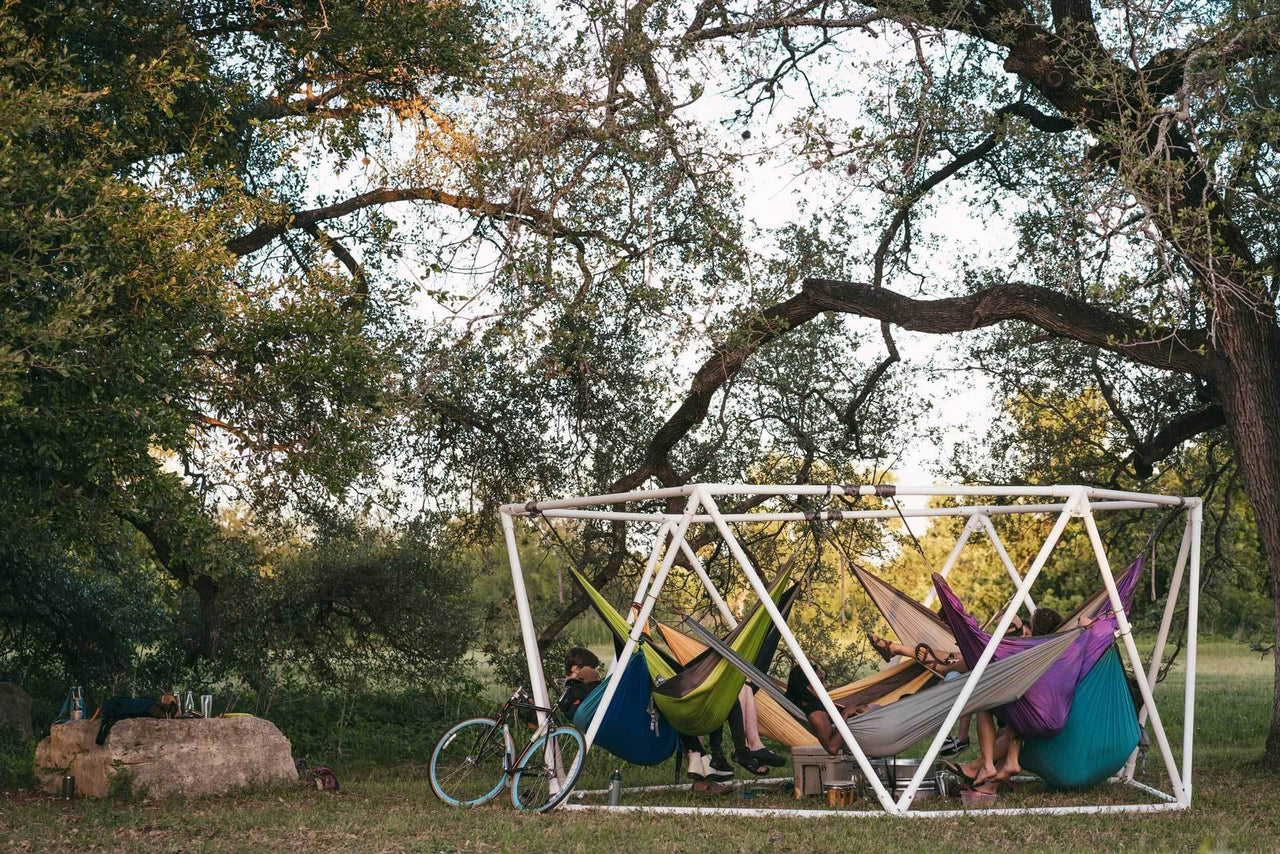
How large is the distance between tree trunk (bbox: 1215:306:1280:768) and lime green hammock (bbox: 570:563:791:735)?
3441mm

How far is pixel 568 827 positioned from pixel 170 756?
302cm

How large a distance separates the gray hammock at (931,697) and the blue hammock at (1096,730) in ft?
1.55

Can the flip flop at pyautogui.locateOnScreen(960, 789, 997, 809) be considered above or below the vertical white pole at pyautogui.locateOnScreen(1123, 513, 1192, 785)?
below

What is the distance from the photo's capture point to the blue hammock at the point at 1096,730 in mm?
7238

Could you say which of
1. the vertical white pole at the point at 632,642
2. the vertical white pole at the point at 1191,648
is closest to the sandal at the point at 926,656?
the vertical white pole at the point at 1191,648

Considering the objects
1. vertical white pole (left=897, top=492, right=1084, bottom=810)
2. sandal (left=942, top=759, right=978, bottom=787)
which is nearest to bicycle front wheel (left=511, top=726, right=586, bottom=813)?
vertical white pole (left=897, top=492, right=1084, bottom=810)

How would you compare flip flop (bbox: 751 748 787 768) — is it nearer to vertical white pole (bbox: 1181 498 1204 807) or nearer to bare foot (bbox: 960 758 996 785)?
bare foot (bbox: 960 758 996 785)

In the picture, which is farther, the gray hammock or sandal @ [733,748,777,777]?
sandal @ [733,748,777,777]

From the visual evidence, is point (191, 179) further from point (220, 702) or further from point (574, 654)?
point (220, 702)

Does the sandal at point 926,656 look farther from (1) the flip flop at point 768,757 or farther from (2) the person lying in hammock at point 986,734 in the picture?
(1) the flip flop at point 768,757

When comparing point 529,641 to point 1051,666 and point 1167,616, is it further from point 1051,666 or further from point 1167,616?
point 1167,616

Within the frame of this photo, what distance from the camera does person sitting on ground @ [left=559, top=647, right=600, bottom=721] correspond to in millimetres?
7680

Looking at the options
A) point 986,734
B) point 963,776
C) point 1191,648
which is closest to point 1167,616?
point 1191,648

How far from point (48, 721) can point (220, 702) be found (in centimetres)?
148
